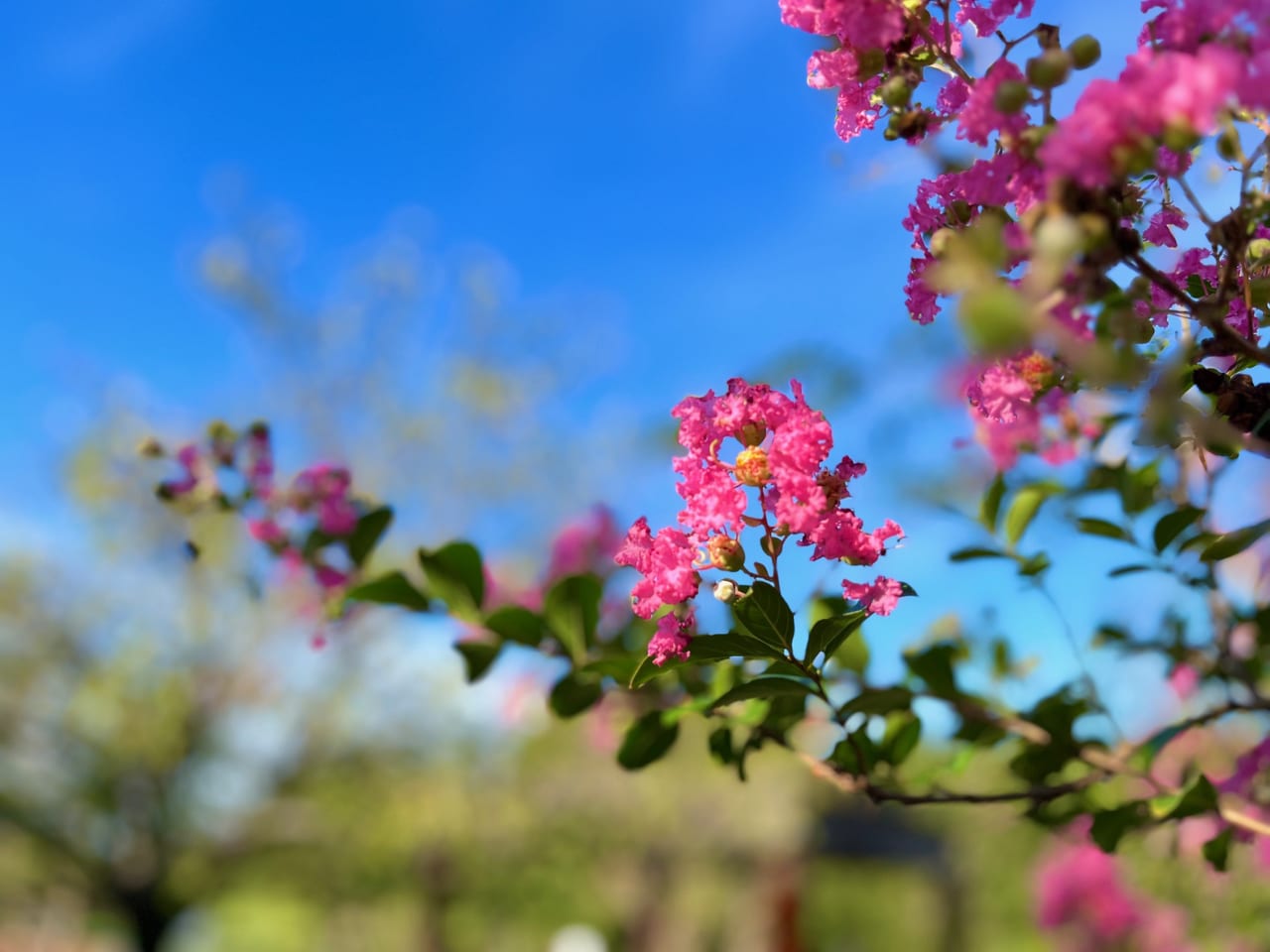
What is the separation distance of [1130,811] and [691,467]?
0.72 meters

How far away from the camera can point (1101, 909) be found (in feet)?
14.8

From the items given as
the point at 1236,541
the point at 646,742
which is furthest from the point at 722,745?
the point at 1236,541

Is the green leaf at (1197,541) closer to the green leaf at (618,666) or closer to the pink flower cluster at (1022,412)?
the pink flower cluster at (1022,412)

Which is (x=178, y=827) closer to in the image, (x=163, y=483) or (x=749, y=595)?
(x=163, y=483)

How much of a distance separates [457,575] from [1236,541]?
0.87 metres

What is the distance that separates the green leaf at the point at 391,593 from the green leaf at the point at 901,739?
2.05ft

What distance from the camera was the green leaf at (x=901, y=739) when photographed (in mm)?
1240

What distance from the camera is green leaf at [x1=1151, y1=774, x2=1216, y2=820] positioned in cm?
102

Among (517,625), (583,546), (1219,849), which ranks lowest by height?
(1219,849)

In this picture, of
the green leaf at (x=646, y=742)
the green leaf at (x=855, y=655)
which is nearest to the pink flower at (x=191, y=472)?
the green leaf at (x=646, y=742)

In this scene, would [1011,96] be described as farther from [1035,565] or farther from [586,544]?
[586,544]

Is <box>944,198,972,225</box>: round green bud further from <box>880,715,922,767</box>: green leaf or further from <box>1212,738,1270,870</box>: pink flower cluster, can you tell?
<box>1212,738,1270,870</box>: pink flower cluster

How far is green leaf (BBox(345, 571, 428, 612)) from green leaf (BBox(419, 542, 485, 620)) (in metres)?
0.03

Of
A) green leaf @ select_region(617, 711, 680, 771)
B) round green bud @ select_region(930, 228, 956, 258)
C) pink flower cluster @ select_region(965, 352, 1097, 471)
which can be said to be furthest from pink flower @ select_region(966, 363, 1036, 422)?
green leaf @ select_region(617, 711, 680, 771)
